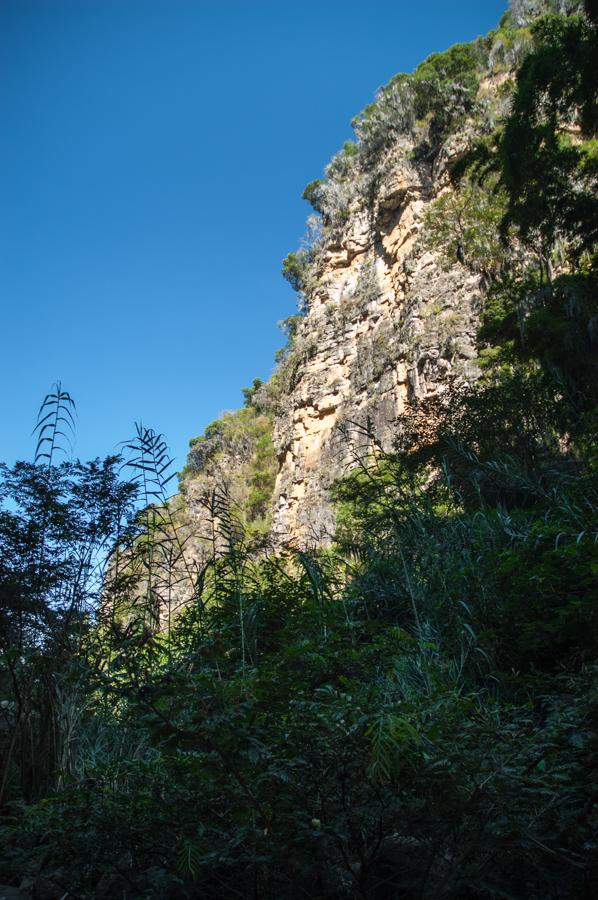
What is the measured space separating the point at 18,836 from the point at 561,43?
29.1 feet

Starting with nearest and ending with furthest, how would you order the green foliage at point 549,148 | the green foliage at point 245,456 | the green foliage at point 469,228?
the green foliage at point 549,148
the green foliage at point 469,228
the green foliage at point 245,456

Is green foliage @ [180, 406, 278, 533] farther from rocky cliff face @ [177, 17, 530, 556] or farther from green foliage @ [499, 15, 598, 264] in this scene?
green foliage @ [499, 15, 598, 264]

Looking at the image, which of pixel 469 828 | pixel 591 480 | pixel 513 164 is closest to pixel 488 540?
pixel 591 480

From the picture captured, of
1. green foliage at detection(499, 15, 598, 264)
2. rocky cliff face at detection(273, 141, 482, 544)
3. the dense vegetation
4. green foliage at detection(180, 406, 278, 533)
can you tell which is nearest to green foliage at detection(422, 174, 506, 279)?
rocky cliff face at detection(273, 141, 482, 544)

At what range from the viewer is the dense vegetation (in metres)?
1.69

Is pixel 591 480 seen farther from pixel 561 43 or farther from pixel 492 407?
pixel 561 43

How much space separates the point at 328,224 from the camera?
2584 cm

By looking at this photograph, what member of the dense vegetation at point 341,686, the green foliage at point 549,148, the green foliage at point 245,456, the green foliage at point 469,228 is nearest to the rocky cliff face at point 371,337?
the green foliage at point 469,228

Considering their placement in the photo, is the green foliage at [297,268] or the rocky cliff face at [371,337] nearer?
the rocky cliff face at [371,337]

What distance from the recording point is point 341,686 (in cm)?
297

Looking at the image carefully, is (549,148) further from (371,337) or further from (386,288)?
(386,288)

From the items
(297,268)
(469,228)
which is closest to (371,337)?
(469,228)

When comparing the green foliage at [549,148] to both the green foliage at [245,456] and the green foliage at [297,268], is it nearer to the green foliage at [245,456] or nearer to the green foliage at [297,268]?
the green foliage at [245,456]

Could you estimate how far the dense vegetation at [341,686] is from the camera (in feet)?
5.54
